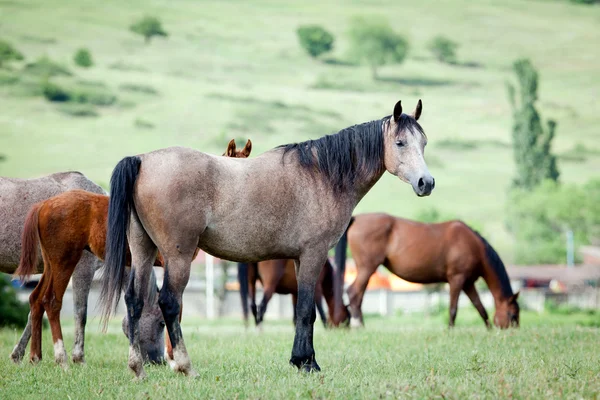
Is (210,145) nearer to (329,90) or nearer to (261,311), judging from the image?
(329,90)

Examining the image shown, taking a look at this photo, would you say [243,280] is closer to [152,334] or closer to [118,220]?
[152,334]

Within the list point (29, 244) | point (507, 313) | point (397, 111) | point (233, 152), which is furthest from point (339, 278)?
point (397, 111)

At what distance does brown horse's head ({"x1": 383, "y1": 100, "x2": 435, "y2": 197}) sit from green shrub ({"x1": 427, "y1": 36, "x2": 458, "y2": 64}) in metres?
79.3

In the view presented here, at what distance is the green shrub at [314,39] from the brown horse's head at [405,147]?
256 ft

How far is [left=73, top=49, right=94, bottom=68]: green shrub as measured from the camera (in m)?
73.2

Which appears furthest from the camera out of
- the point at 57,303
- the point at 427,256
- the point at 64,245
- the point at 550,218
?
the point at 550,218

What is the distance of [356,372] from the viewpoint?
773 centimetres

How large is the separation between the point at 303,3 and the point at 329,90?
15534 mm

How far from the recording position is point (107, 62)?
75000mm

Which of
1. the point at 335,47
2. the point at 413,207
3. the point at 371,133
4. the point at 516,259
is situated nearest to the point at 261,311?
the point at 371,133

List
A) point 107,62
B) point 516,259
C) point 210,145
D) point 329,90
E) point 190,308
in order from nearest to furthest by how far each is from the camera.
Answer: point 190,308
point 516,259
point 210,145
point 107,62
point 329,90

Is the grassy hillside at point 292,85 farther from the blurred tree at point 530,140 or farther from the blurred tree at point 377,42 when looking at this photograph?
the blurred tree at point 530,140

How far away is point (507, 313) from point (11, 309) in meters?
10.1

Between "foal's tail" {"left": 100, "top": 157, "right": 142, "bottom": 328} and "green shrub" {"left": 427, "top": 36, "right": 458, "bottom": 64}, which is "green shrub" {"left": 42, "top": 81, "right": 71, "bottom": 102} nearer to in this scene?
"green shrub" {"left": 427, "top": 36, "right": 458, "bottom": 64}
